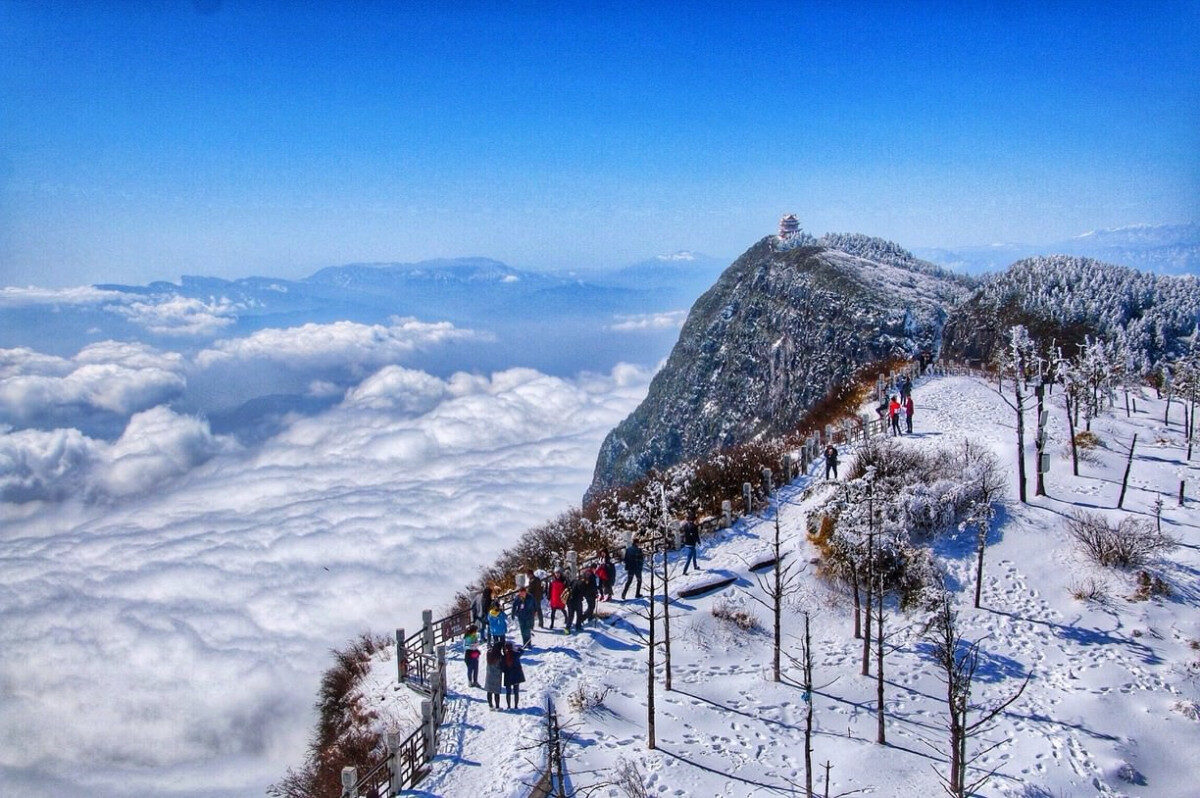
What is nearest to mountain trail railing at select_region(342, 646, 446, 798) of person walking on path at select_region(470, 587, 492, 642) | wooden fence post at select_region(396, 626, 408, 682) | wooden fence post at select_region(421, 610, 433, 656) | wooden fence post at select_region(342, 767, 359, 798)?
wooden fence post at select_region(342, 767, 359, 798)

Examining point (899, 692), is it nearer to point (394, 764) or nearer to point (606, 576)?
point (606, 576)

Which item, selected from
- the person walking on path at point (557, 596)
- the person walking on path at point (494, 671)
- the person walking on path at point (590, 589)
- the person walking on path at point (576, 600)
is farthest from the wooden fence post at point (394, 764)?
the person walking on path at point (590, 589)

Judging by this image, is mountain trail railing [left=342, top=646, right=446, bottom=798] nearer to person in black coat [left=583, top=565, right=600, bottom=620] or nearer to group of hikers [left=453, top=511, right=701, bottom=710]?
group of hikers [left=453, top=511, right=701, bottom=710]

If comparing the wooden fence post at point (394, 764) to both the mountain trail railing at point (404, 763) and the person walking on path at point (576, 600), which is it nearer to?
the mountain trail railing at point (404, 763)

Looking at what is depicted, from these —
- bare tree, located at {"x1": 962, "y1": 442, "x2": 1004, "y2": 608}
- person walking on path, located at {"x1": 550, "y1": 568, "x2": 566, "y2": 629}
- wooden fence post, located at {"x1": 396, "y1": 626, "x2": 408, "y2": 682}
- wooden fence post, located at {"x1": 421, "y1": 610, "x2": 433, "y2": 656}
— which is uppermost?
bare tree, located at {"x1": 962, "y1": 442, "x2": 1004, "y2": 608}

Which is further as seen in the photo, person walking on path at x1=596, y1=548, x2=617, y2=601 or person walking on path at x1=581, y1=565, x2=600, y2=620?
person walking on path at x1=596, y1=548, x2=617, y2=601

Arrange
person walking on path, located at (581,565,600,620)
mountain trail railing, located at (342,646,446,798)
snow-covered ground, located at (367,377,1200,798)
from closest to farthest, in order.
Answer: mountain trail railing, located at (342,646,446,798) → snow-covered ground, located at (367,377,1200,798) → person walking on path, located at (581,565,600,620)
